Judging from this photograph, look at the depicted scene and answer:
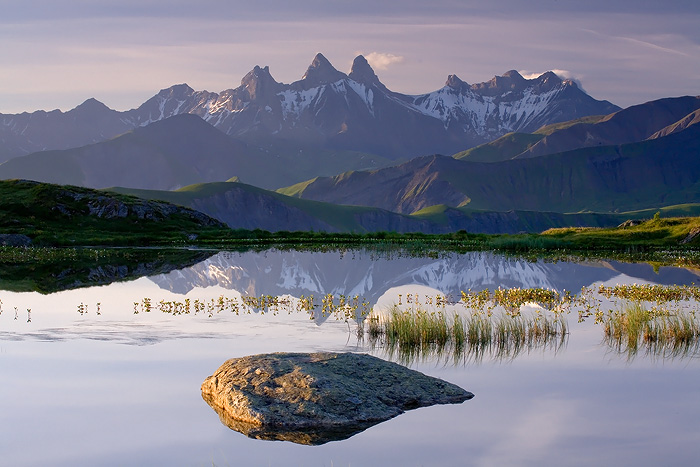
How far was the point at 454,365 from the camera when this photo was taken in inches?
931

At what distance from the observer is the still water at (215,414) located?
15719 millimetres

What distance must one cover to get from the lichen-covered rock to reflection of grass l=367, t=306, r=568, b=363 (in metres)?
4.73

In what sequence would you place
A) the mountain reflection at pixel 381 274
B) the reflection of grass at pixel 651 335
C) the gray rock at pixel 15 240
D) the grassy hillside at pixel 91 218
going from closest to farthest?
1. the reflection of grass at pixel 651 335
2. the mountain reflection at pixel 381 274
3. the gray rock at pixel 15 240
4. the grassy hillside at pixel 91 218

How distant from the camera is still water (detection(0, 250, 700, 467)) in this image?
15.7 meters

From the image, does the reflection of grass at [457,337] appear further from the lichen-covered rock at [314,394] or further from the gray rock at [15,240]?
the gray rock at [15,240]

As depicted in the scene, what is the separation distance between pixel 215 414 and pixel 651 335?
17525 millimetres

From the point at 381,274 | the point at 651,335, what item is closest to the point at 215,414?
the point at 651,335

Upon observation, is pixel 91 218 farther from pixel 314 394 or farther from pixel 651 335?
pixel 314 394

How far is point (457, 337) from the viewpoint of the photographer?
27047 mm

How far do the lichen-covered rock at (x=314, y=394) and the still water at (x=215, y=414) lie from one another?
0.47 metres

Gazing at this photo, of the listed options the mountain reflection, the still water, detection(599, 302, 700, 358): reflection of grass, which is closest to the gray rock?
the mountain reflection

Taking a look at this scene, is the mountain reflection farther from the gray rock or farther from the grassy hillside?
the grassy hillside

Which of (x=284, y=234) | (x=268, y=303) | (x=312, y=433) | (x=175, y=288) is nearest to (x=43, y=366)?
(x=312, y=433)

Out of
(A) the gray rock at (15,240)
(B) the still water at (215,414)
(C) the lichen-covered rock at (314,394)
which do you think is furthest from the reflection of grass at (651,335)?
(A) the gray rock at (15,240)
